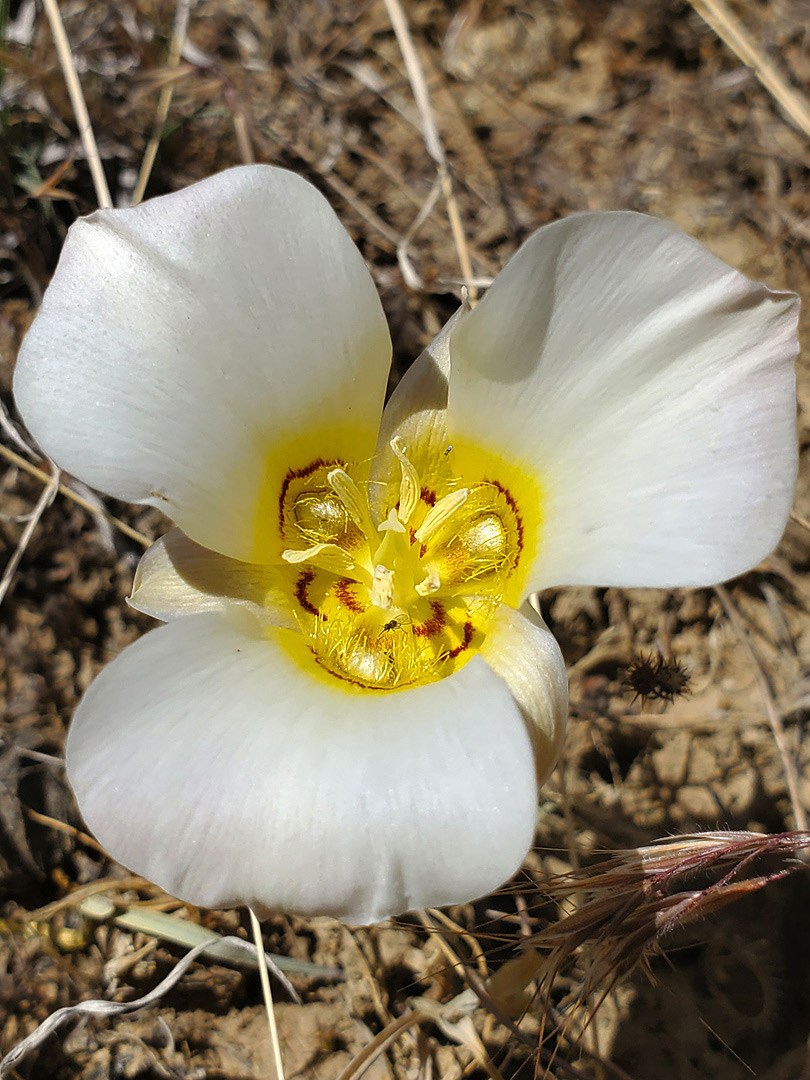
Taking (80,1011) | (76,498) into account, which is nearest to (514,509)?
(76,498)

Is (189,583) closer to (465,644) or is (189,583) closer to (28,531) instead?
(465,644)

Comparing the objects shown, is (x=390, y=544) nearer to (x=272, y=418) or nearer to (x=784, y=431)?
(x=272, y=418)

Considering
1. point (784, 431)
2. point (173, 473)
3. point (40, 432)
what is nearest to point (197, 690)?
point (173, 473)

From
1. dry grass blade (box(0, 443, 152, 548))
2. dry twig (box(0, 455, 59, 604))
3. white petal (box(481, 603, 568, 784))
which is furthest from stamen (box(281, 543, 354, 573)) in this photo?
dry twig (box(0, 455, 59, 604))

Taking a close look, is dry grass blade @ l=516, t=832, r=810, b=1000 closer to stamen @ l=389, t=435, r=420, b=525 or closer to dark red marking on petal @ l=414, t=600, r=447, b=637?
dark red marking on petal @ l=414, t=600, r=447, b=637

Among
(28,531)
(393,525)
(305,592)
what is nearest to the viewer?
(393,525)

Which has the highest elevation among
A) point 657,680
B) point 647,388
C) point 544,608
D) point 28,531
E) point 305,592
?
point 647,388

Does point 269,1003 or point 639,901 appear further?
point 269,1003
